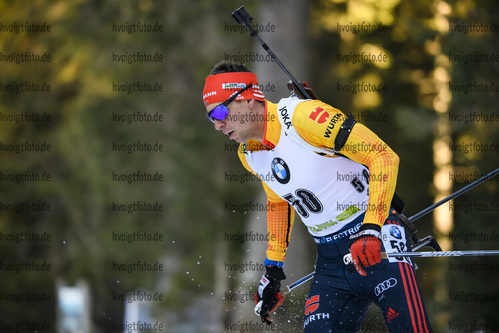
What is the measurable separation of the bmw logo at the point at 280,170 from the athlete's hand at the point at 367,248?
2.14ft

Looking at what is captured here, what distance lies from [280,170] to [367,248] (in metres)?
0.81

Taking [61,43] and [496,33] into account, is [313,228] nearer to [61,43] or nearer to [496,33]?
[496,33]

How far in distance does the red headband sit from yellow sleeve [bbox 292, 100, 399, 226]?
49 cm

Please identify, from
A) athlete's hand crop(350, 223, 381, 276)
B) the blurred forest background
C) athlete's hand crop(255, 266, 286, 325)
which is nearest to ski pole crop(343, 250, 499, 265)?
athlete's hand crop(350, 223, 381, 276)

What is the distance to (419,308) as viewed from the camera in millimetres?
4055

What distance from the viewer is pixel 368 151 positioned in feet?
13.1

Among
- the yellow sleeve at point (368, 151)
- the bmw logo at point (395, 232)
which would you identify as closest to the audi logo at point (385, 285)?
the bmw logo at point (395, 232)

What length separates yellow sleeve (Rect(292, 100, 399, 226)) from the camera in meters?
3.95

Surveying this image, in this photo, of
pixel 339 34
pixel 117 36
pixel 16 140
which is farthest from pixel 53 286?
pixel 339 34

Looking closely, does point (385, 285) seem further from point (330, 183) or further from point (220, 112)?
point (220, 112)

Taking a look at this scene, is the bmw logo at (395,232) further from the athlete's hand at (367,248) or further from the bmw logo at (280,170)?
the bmw logo at (280,170)

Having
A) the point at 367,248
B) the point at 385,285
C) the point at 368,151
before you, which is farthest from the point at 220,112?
the point at 385,285

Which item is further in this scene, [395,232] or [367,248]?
[395,232]

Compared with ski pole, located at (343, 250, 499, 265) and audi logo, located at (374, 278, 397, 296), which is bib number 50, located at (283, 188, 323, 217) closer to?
ski pole, located at (343, 250, 499, 265)
